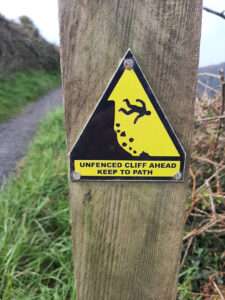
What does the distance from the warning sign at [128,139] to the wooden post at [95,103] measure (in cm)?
3

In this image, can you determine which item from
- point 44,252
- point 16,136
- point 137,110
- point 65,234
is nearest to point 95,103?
point 137,110

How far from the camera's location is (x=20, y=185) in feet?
6.40

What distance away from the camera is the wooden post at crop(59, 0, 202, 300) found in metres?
0.56

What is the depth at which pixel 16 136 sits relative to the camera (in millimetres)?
3926

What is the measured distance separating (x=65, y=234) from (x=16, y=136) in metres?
2.70

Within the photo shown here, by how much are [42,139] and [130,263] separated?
2855 millimetres

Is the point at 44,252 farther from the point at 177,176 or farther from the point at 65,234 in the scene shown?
the point at 177,176

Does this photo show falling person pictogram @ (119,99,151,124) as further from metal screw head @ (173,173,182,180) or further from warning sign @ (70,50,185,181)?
metal screw head @ (173,173,182,180)

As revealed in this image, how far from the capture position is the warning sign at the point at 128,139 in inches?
23.3

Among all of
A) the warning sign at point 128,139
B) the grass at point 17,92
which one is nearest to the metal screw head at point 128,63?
the warning sign at point 128,139

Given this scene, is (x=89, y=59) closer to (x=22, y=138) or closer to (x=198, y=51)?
(x=198, y=51)

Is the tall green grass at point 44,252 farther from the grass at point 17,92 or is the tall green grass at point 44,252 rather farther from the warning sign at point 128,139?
the grass at point 17,92

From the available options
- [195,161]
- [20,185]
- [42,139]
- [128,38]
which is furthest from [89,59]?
[42,139]

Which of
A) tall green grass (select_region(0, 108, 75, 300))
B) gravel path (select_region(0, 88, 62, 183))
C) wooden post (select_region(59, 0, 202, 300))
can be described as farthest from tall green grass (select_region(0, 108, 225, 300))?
gravel path (select_region(0, 88, 62, 183))
